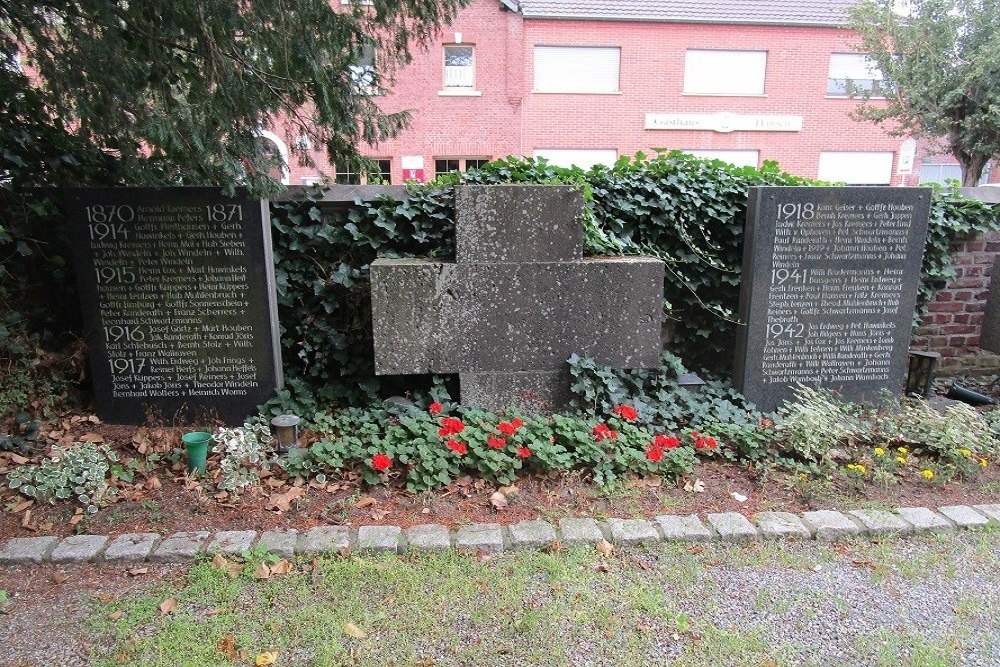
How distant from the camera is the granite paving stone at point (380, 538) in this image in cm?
260

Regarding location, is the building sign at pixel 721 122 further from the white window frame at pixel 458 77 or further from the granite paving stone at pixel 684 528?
the granite paving stone at pixel 684 528

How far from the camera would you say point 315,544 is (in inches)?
103

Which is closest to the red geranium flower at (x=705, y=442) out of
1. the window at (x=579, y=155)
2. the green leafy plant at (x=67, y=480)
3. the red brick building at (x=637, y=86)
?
the green leafy plant at (x=67, y=480)

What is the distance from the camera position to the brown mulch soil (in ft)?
9.32

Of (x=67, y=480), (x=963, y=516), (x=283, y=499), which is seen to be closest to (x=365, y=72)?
(x=283, y=499)

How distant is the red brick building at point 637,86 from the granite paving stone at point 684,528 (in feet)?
57.3

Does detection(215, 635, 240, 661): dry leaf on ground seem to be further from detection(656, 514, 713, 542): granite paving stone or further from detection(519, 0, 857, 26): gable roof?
detection(519, 0, 857, 26): gable roof

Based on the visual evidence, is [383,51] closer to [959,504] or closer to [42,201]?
[42,201]

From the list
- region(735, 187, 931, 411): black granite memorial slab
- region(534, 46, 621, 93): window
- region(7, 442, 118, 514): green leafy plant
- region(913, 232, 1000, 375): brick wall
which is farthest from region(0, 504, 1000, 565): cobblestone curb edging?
region(534, 46, 621, 93): window

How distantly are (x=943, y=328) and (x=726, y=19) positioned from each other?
18.1 m

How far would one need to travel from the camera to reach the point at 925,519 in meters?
2.94

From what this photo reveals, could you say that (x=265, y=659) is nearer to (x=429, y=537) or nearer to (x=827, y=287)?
(x=429, y=537)

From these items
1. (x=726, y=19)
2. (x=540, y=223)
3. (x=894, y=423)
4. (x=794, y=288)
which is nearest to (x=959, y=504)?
(x=894, y=423)

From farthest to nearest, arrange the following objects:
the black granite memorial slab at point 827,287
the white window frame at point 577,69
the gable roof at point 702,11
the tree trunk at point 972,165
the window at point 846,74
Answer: the window at point 846,74, the white window frame at point 577,69, the gable roof at point 702,11, the tree trunk at point 972,165, the black granite memorial slab at point 827,287
